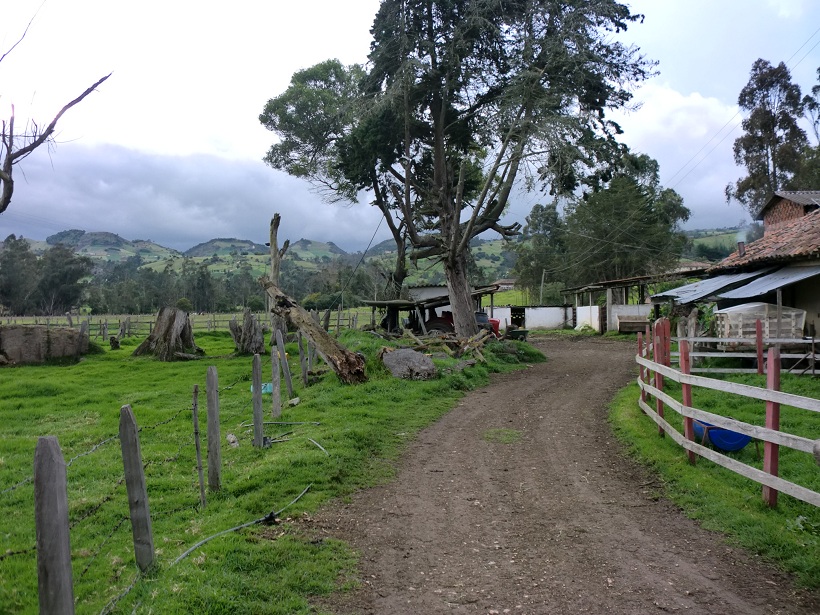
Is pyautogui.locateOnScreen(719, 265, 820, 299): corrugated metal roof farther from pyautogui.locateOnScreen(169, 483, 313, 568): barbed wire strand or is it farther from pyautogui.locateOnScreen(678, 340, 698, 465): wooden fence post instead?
pyautogui.locateOnScreen(169, 483, 313, 568): barbed wire strand

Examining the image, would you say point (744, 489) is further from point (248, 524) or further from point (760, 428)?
point (248, 524)

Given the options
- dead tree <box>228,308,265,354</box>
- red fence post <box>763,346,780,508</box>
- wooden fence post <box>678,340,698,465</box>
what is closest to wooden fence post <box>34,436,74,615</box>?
red fence post <box>763,346,780,508</box>

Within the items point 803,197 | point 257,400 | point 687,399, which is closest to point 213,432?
point 257,400

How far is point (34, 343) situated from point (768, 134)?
4525 centimetres

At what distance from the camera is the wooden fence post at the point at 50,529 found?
3113mm

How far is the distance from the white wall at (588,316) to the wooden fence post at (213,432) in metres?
34.5

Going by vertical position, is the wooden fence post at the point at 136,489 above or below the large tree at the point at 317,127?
below

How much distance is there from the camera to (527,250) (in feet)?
202

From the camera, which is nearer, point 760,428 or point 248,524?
point 248,524

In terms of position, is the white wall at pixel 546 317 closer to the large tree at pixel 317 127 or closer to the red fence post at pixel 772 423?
the large tree at pixel 317 127

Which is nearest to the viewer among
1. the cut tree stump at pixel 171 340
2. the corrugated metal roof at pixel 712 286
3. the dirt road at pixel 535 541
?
the dirt road at pixel 535 541

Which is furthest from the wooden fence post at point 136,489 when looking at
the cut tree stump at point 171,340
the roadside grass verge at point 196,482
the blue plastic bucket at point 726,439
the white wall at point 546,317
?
→ the white wall at point 546,317

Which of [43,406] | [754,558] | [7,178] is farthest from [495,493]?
[43,406]

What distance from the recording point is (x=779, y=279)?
16188 mm
